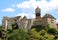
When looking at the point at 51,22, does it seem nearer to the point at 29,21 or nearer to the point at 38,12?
the point at 38,12

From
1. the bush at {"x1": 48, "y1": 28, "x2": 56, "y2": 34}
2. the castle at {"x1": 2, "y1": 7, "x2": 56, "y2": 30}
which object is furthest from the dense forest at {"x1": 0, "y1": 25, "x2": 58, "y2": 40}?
the castle at {"x1": 2, "y1": 7, "x2": 56, "y2": 30}

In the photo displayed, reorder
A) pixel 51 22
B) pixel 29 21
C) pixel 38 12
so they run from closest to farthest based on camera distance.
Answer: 1. pixel 51 22
2. pixel 29 21
3. pixel 38 12

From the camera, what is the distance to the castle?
6185cm

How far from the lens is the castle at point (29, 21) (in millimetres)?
61847

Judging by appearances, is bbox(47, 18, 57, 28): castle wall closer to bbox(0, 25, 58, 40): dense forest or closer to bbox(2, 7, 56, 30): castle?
bbox(2, 7, 56, 30): castle

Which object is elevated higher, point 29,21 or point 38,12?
point 38,12

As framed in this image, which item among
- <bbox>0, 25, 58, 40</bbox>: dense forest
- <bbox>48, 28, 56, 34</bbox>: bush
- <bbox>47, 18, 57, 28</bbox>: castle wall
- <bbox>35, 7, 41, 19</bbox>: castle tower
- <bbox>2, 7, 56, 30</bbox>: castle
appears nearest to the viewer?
<bbox>0, 25, 58, 40</bbox>: dense forest

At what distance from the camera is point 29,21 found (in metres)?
63.3

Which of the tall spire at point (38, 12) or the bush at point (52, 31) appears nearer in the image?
the bush at point (52, 31)

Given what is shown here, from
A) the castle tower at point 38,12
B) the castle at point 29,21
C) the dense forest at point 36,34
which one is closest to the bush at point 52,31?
the dense forest at point 36,34

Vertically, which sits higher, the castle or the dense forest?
the castle

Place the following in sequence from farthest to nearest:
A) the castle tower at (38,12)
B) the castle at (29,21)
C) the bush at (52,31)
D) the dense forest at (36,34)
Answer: the castle tower at (38,12) < the castle at (29,21) < the bush at (52,31) < the dense forest at (36,34)

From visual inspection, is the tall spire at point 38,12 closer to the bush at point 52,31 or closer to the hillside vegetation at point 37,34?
the hillside vegetation at point 37,34

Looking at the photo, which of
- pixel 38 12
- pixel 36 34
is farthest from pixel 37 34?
pixel 38 12
